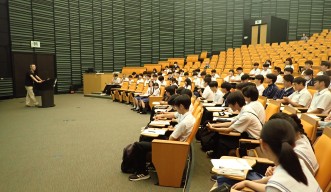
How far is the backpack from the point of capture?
3627mm

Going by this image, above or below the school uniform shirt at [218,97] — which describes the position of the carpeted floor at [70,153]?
below

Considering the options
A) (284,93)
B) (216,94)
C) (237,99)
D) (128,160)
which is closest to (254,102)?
(237,99)

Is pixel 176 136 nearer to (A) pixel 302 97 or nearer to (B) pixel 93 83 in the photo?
(A) pixel 302 97

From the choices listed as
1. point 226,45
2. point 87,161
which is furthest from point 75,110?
point 226,45

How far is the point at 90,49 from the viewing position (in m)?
13.9

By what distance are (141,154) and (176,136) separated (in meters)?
0.61

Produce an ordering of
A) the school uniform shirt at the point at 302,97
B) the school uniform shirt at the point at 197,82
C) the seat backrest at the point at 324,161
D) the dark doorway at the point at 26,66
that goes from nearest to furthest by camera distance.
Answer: the seat backrest at the point at 324,161 → the school uniform shirt at the point at 302,97 → the school uniform shirt at the point at 197,82 → the dark doorway at the point at 26,66

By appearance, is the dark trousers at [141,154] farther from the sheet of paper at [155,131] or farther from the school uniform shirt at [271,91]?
the school uniform shirt at [271,91]

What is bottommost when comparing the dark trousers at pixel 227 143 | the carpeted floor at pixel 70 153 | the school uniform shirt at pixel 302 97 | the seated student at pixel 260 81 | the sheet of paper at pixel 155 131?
the carpeted floor at pixel 70 153

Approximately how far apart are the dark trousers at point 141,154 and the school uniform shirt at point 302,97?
3.17 m

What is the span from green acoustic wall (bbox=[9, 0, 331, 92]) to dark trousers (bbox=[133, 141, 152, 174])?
33.9 ft

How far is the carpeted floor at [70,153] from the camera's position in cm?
337

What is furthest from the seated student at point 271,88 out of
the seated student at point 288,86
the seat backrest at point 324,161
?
the seat backrest at point 324,161

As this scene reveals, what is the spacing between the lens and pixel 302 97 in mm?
4898
